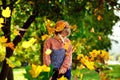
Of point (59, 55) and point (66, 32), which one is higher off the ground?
point (66, 32)

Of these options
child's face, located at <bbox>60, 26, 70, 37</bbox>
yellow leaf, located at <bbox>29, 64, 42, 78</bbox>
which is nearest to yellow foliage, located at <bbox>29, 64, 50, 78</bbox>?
yellow leaf, located at <bbox>29, 64, 42, 78</bbox>

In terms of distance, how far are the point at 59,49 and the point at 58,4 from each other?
5868mm

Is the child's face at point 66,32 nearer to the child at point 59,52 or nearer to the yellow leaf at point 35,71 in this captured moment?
the child at point 59,52

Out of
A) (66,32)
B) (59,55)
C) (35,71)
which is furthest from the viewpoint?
(59,55)

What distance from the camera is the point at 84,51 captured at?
44.7 meters

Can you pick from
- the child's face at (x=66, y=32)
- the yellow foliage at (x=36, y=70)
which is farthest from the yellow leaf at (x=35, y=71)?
the child's face at (x=66, y=32)

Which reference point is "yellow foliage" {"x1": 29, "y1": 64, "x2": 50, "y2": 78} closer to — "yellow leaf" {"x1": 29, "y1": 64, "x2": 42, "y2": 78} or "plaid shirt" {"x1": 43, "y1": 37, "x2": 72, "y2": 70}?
"yellow leaf" {"x1": 29, "y1": 64, "x2": 42, "y2": 78}

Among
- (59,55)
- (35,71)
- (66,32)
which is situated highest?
(35,71)

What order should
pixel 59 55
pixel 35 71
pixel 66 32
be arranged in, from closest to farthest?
pixel 35 71 < pixel 66 32 < pixel 59 55

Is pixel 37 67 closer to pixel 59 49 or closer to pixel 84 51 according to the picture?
pixel 59 49

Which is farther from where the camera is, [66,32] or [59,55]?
[59,55]

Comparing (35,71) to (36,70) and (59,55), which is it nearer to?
(36,70)

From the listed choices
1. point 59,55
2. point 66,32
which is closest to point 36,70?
point 66,32

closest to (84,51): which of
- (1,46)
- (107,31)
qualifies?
(107,31)
